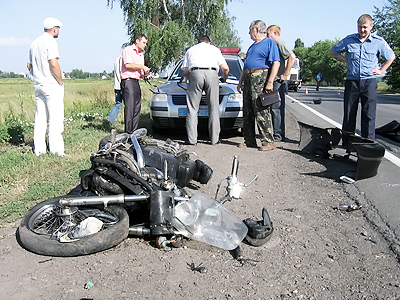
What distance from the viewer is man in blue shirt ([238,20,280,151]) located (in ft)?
23.1

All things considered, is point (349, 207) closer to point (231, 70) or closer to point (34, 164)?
point (34, 164)

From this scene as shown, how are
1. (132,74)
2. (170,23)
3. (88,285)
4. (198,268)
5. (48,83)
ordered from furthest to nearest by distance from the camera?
(170,23) → (132,74) → (48,83) → (198,268) → (88,285)

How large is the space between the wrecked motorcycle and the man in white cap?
→ 298cm

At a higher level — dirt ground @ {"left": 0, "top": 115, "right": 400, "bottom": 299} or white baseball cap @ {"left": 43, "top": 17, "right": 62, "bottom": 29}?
white baseball cap @ {"left": 43, "top": 17, "right": 62, "bottom": 29}

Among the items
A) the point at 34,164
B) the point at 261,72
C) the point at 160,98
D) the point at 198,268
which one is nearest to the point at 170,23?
the point at 160,98

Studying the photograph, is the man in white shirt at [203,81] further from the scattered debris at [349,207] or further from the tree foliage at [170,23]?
the tree foliage at [170,23]

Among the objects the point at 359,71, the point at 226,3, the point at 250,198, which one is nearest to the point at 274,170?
the point at 250,198

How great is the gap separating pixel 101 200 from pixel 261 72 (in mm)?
4527

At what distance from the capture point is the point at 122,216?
355cm

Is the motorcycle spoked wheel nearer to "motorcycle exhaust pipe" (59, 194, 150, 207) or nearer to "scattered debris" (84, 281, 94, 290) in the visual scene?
"motorcycle exhaust pipe" (59, 194, 150, 207)

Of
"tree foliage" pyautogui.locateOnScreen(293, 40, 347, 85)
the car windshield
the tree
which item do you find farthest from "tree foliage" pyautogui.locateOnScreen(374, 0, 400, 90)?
the tree

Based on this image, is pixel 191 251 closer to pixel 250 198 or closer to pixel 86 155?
pixel 250 198

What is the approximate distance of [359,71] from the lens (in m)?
6.84

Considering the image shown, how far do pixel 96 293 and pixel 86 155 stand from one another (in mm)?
4365
